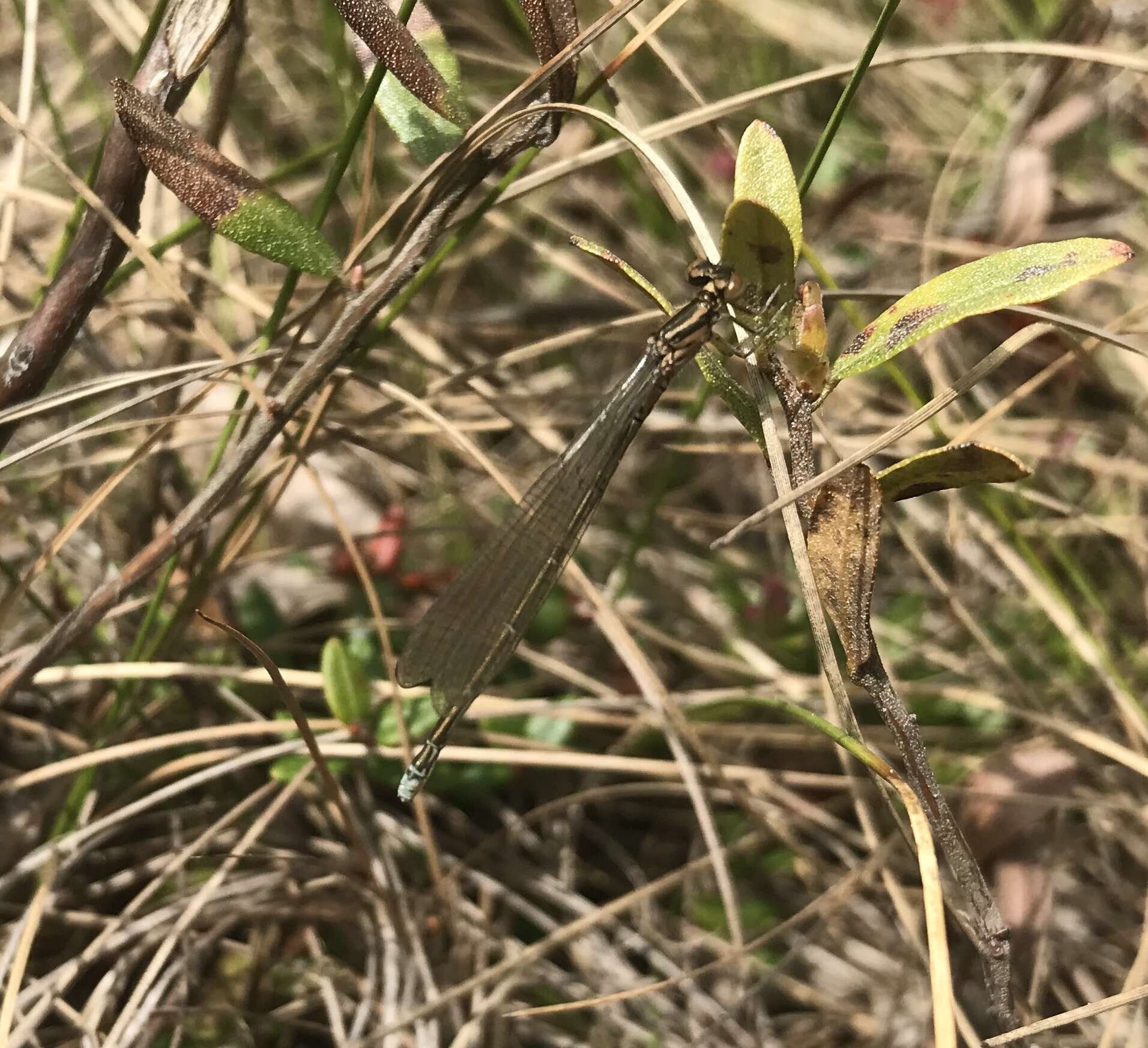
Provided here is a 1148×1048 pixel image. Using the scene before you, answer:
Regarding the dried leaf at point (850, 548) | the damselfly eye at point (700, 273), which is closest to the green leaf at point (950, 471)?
the dried leaf at point (850, 548)

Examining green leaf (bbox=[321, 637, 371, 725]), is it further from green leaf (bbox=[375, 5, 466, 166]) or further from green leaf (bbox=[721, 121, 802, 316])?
green leaf (bbox=[721, 121, 802, 316])

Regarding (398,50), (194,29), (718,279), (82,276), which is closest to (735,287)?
(718,279)

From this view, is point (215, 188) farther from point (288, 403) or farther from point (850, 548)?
point (850, 548)

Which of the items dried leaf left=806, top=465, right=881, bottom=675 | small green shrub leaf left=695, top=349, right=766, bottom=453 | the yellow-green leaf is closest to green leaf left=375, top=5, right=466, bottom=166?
the yellow-green leaf

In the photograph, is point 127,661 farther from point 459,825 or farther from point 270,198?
point 270,198

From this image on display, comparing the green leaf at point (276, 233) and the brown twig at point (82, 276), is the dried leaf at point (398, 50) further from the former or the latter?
the brown twig at point (82, 276)

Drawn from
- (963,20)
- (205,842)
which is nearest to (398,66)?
(205,842)
